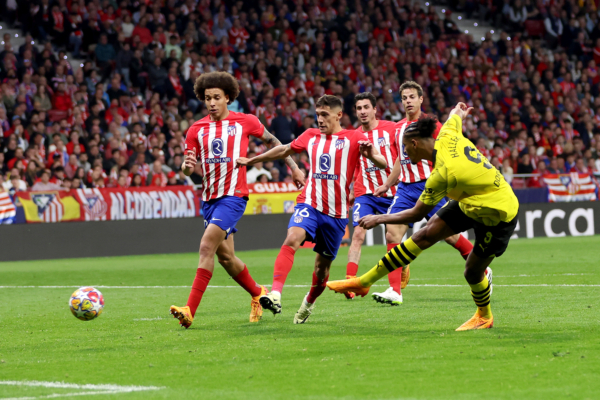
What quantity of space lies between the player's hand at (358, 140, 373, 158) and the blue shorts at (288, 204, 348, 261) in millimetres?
671

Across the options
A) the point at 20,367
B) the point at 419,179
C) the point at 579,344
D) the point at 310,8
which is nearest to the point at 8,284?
the point at 419,179

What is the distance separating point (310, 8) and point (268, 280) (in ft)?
51.7

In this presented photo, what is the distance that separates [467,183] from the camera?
21.2ft

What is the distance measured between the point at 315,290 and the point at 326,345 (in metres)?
1.50

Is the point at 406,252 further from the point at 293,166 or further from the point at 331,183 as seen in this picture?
the point at 293,166

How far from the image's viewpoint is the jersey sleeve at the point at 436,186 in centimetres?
639

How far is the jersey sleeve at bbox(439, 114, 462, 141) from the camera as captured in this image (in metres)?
6.67

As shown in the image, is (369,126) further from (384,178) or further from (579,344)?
(579,344)

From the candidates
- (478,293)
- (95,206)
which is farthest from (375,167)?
(95,206)

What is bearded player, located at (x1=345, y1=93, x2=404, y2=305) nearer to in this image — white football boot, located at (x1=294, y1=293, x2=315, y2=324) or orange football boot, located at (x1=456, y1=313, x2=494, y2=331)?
white football boot, located at (x1=294, y1=293, x2=315, y2=324)

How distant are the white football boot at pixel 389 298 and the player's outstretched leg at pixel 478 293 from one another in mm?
1821

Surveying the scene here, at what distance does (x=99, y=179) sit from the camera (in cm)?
1881

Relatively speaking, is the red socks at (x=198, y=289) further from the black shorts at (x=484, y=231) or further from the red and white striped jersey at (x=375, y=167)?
the red and white striped jersey at (x=375, y=167)

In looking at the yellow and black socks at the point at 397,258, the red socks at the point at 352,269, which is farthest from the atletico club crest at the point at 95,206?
the yellow and black socks at the point at 397,258
